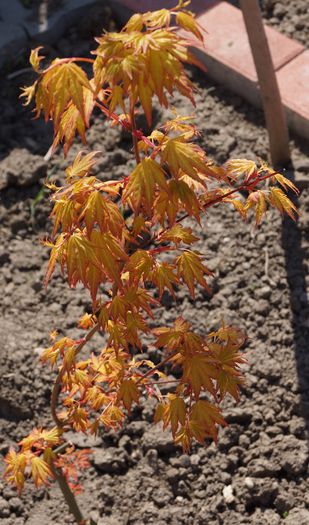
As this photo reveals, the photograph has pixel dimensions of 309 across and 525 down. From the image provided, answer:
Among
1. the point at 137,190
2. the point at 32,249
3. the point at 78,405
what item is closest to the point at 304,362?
the point at 78,405

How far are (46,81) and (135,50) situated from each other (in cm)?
26

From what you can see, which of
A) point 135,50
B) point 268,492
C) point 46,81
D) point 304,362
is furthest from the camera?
point 304,362

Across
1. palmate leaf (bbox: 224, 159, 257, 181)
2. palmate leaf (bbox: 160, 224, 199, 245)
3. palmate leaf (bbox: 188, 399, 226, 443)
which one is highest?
palmate leaf (bbox: 224, 159, 257, 181)

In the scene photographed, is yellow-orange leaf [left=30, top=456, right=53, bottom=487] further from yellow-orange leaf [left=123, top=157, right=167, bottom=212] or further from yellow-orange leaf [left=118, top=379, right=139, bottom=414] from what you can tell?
yellow-orange leaf [left=123, top=157, right=167, bottom=212]

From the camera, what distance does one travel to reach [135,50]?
6.08ft

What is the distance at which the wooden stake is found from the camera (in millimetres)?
3631

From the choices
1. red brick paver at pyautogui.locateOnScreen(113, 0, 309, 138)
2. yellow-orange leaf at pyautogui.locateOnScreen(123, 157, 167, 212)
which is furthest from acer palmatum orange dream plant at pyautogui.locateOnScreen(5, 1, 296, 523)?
red brick paver at pyautogui.locateOnScreen(113, 0, 309, 138)

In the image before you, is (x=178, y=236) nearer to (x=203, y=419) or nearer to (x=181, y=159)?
(x=181, y=159)

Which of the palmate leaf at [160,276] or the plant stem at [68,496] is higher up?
the palmate leaf at [160,276]

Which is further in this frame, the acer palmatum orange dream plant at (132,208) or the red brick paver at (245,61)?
the red brick paver at (245,61)

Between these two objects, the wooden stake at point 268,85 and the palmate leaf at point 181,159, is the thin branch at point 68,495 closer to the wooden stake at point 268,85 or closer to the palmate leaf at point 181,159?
the palmate leaf at point 181,159

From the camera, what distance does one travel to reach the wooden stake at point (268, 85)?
363cm

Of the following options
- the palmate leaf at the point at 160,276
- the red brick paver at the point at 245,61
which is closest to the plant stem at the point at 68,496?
the palmate leaf at the point at 160,276

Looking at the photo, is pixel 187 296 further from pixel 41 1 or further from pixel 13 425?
pixel 41 1
